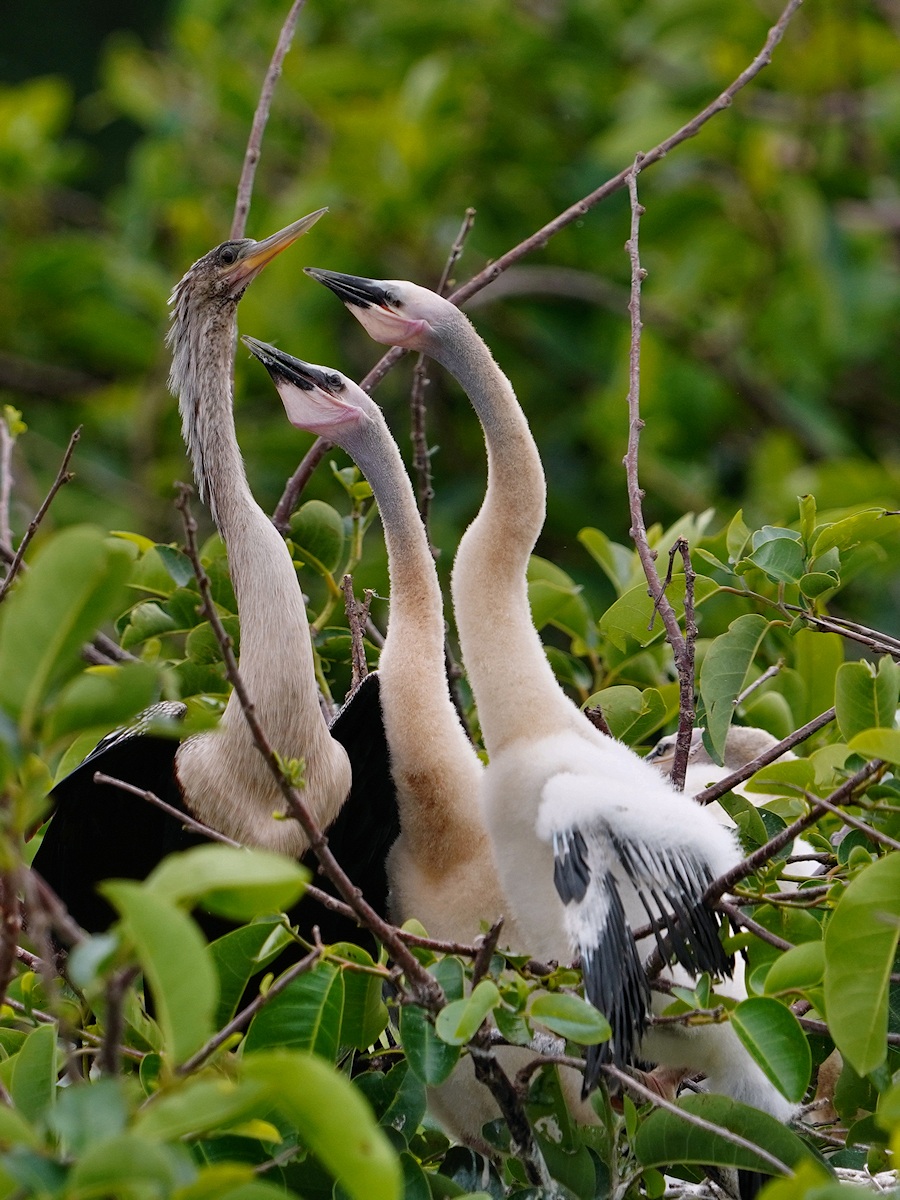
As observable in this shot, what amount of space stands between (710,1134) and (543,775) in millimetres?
388

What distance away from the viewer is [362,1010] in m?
1.51

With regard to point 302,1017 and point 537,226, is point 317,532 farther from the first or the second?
point 537,226

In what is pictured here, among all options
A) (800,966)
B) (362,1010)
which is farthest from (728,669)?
(362,1010)

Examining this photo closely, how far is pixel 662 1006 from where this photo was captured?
1.70 metres

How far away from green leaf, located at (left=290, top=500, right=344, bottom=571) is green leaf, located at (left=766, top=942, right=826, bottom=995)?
0.98 meters

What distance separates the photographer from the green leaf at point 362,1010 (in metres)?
1.49

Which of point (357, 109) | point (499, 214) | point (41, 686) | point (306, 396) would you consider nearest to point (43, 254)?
point (357, 109)

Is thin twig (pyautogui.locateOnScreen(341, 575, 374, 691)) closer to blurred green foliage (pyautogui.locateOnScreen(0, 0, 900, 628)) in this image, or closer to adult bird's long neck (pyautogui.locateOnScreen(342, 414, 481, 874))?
adult bird's long neck (pyautogui.locateOnScreen(342, 414, 481, 874))

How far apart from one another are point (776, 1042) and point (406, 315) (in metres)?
0.93

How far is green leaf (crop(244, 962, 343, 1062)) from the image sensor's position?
4.44 ft

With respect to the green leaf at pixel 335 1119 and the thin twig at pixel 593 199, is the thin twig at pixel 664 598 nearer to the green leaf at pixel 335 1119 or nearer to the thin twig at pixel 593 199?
the thin twig at pixel 593 199

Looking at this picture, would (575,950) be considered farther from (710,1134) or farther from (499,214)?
(499,214)

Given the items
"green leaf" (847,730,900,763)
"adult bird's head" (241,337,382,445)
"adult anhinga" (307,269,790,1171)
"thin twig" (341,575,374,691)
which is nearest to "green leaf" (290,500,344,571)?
"thin twig" (341,575,374,691)

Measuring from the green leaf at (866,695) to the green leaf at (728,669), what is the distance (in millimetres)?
219
